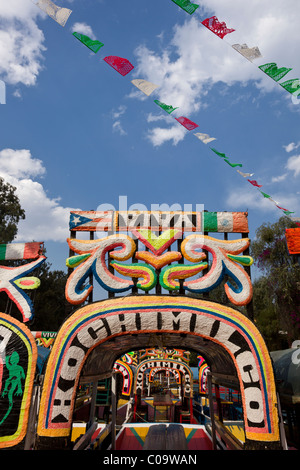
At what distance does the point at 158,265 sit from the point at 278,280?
52.8 ft

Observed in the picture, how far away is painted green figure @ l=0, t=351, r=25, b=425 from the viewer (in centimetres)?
550

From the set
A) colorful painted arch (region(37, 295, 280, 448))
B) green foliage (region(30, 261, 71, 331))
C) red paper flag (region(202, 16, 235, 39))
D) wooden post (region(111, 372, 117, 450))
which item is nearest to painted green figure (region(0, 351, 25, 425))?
colorful painted arch (region(37, 295, 280, 448))

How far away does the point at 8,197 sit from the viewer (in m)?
26.0

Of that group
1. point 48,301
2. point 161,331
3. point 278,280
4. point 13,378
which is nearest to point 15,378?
point 13,378

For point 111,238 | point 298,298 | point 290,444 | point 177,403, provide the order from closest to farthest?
point 111,238
point 290,444
point 177,403
point 298,298

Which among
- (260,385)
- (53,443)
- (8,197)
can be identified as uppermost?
(8,197)

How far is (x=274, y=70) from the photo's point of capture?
5711 mm

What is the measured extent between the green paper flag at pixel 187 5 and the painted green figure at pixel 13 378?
7.21 metres

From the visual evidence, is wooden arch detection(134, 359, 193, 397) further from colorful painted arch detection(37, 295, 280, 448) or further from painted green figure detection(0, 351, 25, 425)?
colorful painted arch detection(37, 295, 280, 448)

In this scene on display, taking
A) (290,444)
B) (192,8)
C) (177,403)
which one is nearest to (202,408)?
(177,403)

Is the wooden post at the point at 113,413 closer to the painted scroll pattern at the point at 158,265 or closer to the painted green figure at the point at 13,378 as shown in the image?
the painted green figure at the point at 13,378

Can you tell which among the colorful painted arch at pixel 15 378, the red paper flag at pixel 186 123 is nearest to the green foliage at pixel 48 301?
the colorful painted arch at pixel 15 378

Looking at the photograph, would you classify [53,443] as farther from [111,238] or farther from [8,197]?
[8,197]

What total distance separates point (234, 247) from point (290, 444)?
627 centimetres
